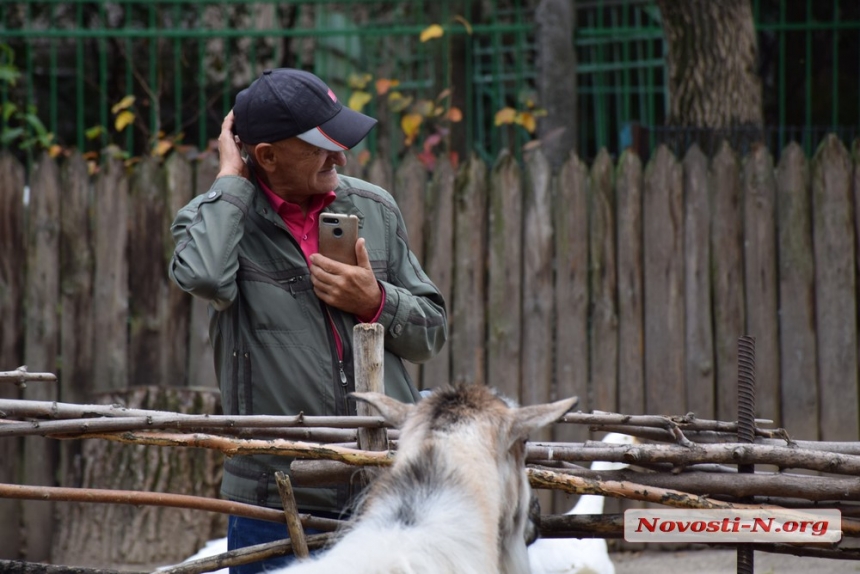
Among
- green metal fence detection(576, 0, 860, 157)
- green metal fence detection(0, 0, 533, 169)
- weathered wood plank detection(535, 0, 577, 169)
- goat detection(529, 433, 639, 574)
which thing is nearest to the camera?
goat detection(529, 433, 639, 574)

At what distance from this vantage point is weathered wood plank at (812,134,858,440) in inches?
229

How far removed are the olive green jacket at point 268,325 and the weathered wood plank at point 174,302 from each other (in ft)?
9.01

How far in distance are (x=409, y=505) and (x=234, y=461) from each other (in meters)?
1.00

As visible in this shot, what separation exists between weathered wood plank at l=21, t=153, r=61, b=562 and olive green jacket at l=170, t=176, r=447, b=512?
9.84 feet

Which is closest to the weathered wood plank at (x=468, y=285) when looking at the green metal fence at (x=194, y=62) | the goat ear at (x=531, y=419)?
the green metal fence at (x=194, y=62)

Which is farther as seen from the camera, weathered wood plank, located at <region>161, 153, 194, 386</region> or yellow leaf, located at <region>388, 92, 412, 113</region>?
yellow leaf, located at <region>388, 92, 412, 113</region>

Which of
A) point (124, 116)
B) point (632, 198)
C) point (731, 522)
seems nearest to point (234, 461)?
point (731, 522)

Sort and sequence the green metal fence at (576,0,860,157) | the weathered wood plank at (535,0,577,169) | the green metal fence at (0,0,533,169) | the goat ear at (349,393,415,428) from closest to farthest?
the goat ear at (349,393,415,428), the weathered wood plank at (535,0,577,169), the green metal fence at (0,0,533,169), the green metal fence at (576,0,860,157)

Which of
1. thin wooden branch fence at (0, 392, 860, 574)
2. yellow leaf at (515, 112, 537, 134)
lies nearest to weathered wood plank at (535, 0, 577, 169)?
yellow leaf at (515, 112, 537, 134)

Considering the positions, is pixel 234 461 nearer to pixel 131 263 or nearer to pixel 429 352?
pixel 429 352

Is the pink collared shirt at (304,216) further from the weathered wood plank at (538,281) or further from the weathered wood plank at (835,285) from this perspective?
the weathered wood plank at (835,285)

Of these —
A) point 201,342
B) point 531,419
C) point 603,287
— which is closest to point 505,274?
point 603,287

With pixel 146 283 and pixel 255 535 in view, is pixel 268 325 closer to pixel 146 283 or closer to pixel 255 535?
pixel 255 535

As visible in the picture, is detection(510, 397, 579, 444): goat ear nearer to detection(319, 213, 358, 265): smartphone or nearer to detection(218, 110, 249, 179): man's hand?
detection(319, 213, 358, 265): smartphone
